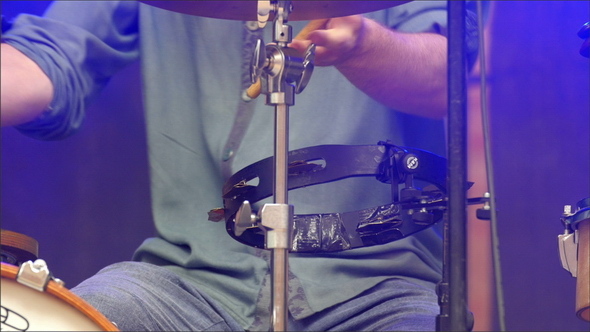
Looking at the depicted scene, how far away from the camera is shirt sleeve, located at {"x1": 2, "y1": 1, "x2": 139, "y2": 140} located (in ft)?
3.80

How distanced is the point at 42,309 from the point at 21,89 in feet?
1.62

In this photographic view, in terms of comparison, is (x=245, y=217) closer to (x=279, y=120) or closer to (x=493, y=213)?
(x=279, y=120)

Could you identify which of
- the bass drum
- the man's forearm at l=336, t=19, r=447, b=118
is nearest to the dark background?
the man's forearm at l=336, t=19, r=447, b=118

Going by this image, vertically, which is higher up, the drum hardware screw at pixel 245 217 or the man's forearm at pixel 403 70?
the man's forearm at pixel 403 70

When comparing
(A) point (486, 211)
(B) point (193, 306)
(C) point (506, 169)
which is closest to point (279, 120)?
(A) point (486, 211)

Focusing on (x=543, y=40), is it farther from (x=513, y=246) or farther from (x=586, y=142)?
(x=513, y=246)

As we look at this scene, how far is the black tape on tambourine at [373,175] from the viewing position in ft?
2.86

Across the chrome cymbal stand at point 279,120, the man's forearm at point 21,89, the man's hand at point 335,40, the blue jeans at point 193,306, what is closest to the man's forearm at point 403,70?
the man's hand at point 335,40

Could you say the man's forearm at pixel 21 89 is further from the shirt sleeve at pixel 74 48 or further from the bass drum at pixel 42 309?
the bass drum at pixel 42 309

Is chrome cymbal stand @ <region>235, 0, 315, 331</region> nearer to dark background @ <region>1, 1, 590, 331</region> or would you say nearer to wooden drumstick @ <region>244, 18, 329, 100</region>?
wooden drumstick @ <region>244, 18, 329, 100</region>

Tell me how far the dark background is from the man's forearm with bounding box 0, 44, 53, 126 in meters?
0.33

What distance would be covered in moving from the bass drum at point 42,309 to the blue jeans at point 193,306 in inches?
9.8

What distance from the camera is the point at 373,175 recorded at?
35.9 inches

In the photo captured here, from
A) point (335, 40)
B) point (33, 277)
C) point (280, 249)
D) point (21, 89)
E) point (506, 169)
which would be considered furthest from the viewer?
point (506, 169)
